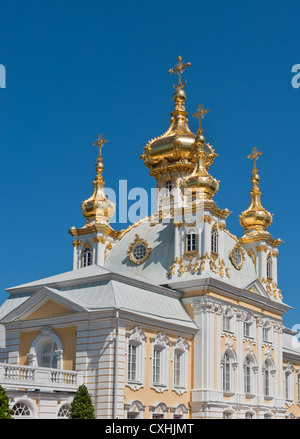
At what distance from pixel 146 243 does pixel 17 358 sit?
10.4 metres

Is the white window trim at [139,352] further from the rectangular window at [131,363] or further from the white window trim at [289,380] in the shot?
the white window trim at [289,380]

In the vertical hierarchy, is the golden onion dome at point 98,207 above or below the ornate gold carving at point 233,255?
above

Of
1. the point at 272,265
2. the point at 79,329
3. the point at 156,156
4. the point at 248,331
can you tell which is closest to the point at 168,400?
the point at 79,329

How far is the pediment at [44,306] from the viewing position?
31.0 meters

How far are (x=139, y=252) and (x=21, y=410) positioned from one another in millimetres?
14840

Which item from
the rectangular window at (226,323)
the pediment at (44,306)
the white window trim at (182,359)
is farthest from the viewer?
the rectangular window at (226,323)

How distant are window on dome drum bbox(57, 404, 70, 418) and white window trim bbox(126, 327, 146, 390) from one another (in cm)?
316

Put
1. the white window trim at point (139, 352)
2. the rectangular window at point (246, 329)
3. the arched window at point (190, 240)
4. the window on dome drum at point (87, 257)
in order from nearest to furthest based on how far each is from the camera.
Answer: the white window trim at point (139, 352), the arched window at point (190, 240), the rectangular window at point (246, 329), the window on dome drum at point (87, 257)

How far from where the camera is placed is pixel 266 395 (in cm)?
3881

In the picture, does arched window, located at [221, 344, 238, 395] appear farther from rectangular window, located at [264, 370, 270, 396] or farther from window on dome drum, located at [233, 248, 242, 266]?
window on dome drum, located at [233, 248, 242, 266]

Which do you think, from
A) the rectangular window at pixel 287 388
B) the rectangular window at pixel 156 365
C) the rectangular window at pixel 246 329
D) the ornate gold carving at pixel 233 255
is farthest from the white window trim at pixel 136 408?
the rectangular window at pixel 287 388

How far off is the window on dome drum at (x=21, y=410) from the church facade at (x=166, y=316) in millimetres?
51

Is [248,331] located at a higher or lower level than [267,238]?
lower
